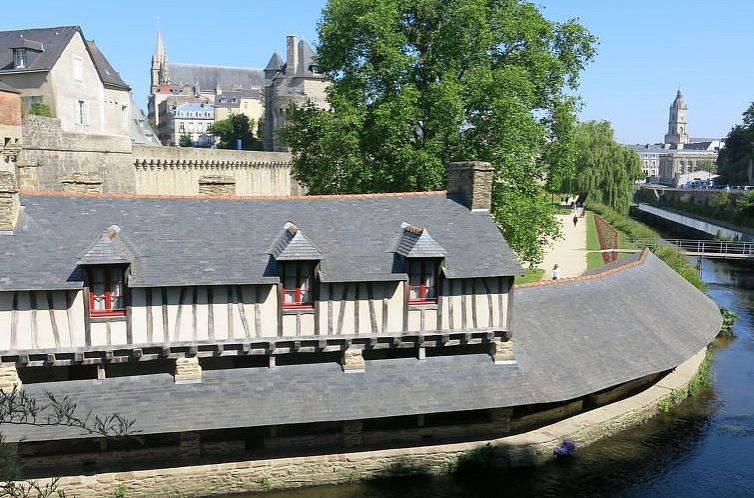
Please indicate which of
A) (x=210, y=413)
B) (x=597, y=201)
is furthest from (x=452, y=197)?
(x=597, y=201)

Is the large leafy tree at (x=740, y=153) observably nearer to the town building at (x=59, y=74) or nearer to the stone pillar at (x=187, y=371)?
the town building at (x=59, y=74)

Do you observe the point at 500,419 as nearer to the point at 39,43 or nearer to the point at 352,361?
the point at 352,361

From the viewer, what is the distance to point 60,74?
30.2m

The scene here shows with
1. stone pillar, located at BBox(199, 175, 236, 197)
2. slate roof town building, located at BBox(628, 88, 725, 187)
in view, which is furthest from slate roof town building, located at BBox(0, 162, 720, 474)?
slate roof town building, located at BBox(628, 88, 725, 187)

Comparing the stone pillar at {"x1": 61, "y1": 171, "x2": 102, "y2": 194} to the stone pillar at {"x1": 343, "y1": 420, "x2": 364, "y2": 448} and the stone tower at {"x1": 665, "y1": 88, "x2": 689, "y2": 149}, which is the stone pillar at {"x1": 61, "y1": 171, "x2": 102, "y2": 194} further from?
the stone tower at {"x1": 665, "y1": 88, "x2": 689, "y2": 149}

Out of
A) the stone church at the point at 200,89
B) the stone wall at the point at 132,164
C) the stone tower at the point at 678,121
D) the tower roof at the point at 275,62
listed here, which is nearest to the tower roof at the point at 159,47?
the stone church at the point at 200,89

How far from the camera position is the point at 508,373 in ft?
44.2

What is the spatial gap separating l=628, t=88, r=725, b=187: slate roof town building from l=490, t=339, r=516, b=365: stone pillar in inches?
3962

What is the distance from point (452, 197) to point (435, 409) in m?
4.65

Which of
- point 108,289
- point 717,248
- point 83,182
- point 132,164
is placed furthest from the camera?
point 717,248

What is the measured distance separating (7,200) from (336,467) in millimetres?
7578

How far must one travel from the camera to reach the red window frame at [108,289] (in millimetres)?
11773

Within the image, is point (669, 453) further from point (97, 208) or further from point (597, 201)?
point (597, 201)

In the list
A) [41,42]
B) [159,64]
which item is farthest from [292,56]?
[159,64]
